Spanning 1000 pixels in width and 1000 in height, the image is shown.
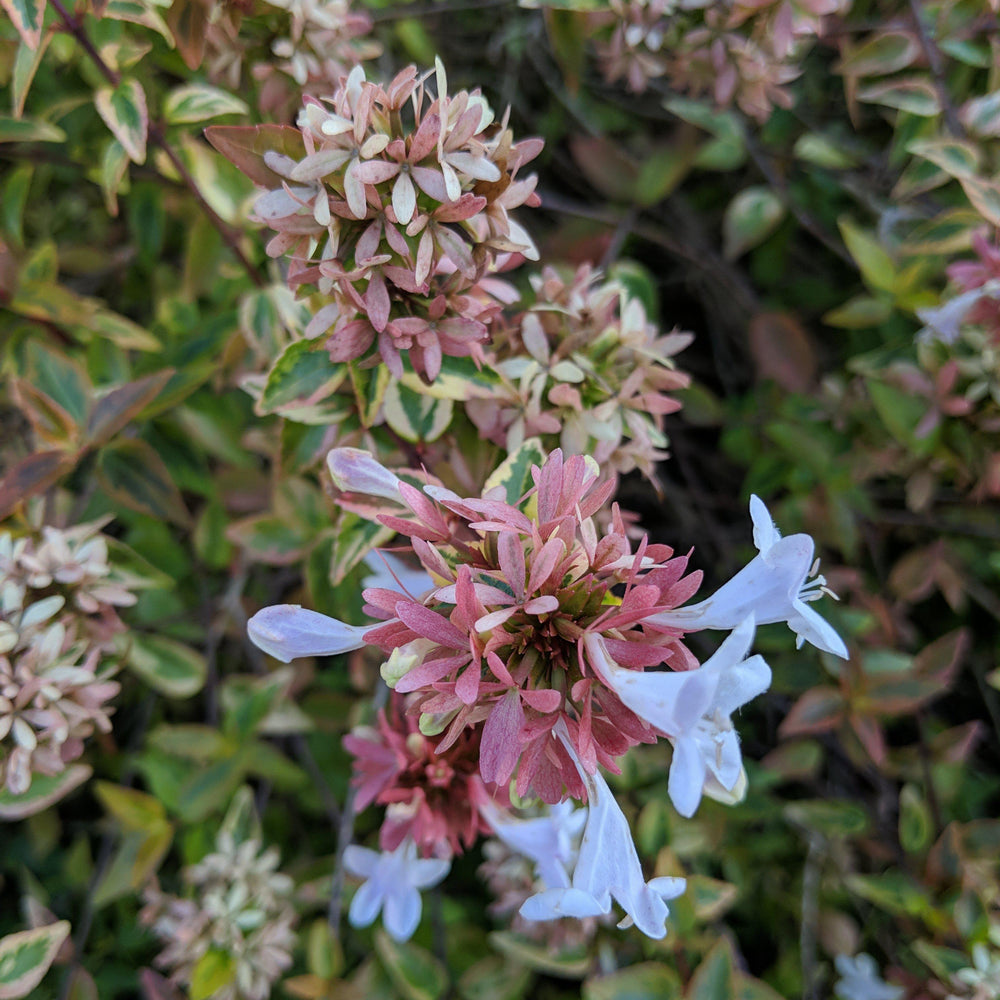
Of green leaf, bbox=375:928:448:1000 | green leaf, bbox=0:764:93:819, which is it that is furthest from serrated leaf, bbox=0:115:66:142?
green leaf, bbox=375:928:448:1000

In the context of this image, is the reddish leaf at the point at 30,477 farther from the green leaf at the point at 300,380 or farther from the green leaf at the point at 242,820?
the green leaf at the point at 242,820

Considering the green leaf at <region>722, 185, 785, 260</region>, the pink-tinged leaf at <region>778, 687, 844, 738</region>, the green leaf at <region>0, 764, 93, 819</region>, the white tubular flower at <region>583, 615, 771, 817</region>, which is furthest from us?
the green leaf at <region>722, 185, 785, 260</region>

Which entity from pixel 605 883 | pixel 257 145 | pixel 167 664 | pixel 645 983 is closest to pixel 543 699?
pixel 605 883

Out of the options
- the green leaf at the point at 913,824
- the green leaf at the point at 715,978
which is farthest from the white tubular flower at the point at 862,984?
the green leaf at the point at 715,978

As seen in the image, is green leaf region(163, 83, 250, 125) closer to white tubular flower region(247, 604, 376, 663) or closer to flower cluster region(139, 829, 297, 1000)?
white tubular flower region(247, 604, 376, 663)

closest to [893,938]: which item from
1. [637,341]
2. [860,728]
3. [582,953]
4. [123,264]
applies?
[860,728]
